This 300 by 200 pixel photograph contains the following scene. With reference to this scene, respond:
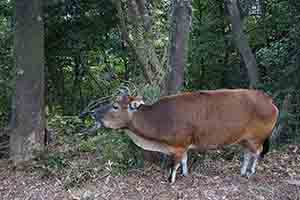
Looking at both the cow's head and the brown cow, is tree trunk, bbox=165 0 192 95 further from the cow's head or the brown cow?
the cow's head

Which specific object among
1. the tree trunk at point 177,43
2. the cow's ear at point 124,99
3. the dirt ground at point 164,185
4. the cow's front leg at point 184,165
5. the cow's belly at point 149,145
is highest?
the tree trunk at point 177,43

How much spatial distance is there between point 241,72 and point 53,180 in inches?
250

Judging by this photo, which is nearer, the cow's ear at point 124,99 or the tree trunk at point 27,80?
the cow's ear at point 124,99

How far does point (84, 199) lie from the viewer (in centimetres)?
554

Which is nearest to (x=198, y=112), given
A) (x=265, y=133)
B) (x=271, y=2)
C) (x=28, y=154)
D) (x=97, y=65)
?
(x=265, y=133)

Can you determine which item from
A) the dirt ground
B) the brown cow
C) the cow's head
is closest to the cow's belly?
the brown cow

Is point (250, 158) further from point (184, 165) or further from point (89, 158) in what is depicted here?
point (89, 158)

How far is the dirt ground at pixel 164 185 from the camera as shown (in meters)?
5.64

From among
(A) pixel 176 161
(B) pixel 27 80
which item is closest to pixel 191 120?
(A) pixel 176 161

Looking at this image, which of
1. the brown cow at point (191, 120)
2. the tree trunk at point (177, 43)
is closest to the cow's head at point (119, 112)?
the brown cow at point (191, 120)

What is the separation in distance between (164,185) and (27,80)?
7.72ft

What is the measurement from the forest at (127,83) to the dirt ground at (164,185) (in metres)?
0.01

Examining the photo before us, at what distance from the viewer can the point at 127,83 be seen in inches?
307

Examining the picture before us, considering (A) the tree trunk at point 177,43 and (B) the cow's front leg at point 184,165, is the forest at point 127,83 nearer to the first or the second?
(A) the tree trunk at point 177,43
